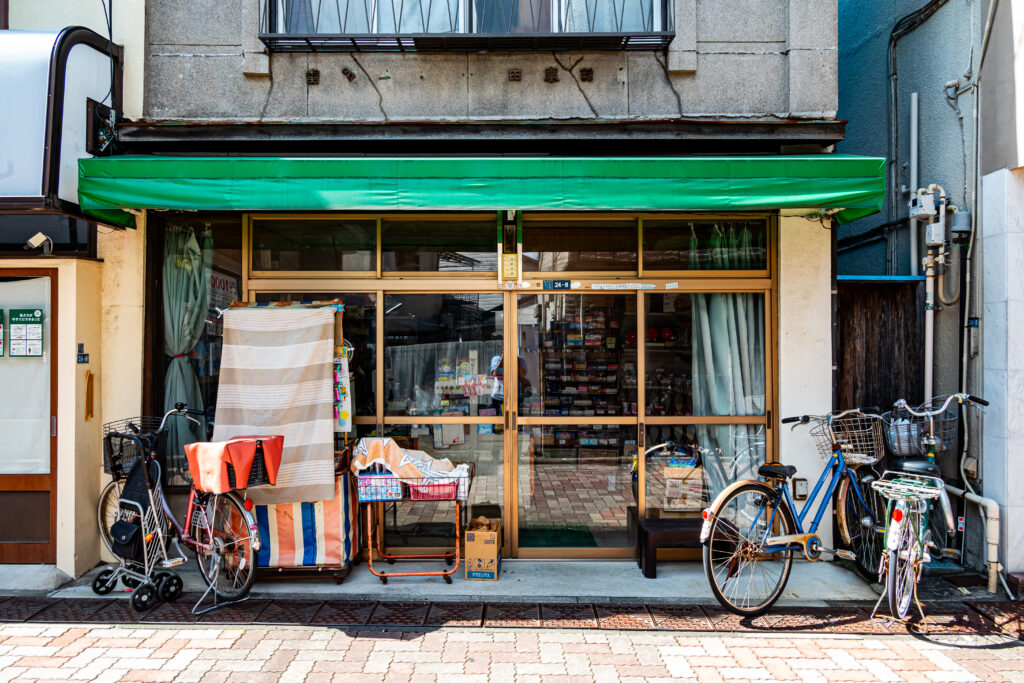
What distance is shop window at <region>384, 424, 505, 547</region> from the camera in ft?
19.6

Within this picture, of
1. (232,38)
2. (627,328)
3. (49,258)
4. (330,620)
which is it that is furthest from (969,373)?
(49,258)

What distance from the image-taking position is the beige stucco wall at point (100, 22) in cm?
577

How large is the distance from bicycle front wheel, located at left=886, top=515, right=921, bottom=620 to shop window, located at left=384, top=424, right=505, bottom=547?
316cm

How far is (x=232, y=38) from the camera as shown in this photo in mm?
5805

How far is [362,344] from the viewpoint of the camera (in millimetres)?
5969

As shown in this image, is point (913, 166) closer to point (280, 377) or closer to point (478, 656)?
point (478, 656)

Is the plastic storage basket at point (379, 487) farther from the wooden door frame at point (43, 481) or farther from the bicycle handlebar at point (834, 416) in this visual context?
the bicycle handlebar at point (834, 416)

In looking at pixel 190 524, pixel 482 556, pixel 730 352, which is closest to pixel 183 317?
pixel 190 524

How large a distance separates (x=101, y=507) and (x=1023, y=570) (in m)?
7.89

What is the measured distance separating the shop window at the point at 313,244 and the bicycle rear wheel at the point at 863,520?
4.61 metres

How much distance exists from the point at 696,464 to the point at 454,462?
7.58 ft

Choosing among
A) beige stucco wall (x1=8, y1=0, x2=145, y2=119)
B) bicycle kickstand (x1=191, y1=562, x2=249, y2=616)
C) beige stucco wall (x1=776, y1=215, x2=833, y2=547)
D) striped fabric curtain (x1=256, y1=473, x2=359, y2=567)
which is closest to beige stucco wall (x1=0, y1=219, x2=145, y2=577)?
beige stucco wall (x1=8, y1=0, x2=145, y2=119)

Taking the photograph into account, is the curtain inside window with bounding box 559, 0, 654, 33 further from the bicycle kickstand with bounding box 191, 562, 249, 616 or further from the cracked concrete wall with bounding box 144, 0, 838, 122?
the bicycle kickstand with bounding box 191, 562, 249, 616

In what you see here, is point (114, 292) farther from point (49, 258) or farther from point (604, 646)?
point (604, 646)
